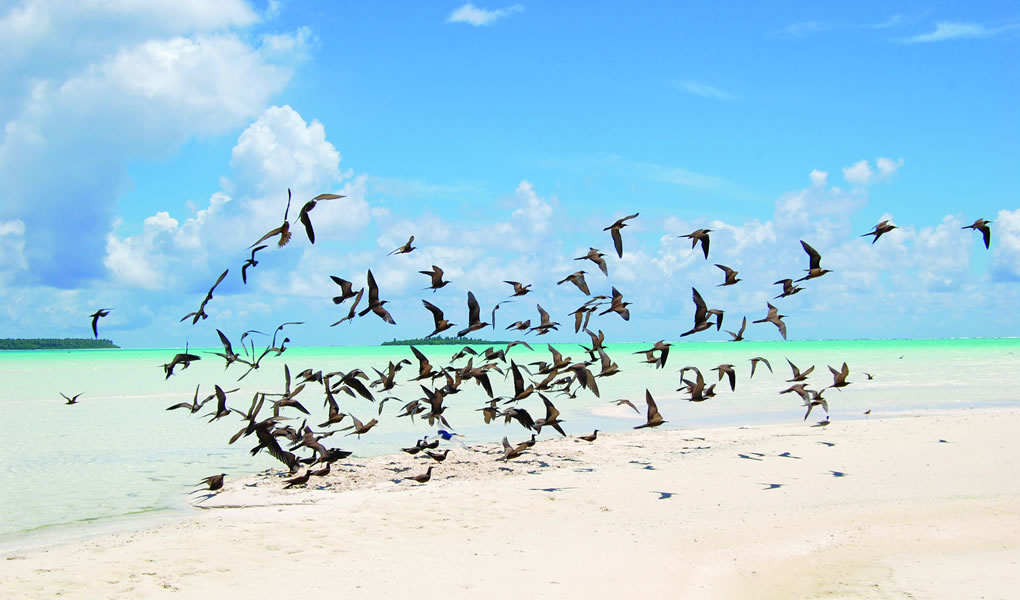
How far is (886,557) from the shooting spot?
9680 millimetres

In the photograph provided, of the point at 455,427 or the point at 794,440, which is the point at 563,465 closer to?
the point at 794,440

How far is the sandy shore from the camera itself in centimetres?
885

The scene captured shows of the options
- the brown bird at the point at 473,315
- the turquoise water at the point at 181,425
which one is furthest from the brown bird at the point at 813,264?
the turquoise water at the point at 181,425

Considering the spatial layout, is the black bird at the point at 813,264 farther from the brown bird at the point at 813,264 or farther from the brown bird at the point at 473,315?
the brown bird at the point at 473,315

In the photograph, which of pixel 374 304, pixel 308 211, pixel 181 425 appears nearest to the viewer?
pixel 308 211

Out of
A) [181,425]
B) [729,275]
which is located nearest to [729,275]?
[729,275]

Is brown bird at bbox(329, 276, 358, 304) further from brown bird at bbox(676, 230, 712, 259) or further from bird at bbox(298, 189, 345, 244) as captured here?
brown bird at bbox(676, 230, 712, 259)

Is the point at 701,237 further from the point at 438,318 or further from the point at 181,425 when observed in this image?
the point at 181,425

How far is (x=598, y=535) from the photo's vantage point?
10.8m

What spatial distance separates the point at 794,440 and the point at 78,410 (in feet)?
92.2

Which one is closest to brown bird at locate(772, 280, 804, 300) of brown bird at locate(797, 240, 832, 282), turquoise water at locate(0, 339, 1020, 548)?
brown bird at locate(797, 240, 832, 282)

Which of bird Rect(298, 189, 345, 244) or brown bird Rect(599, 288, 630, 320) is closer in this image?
bird Rect(298, 189, 345, 244)

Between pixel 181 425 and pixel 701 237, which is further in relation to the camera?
pixel 181 425

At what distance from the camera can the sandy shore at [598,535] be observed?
8.85 metres
